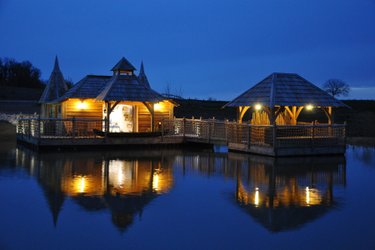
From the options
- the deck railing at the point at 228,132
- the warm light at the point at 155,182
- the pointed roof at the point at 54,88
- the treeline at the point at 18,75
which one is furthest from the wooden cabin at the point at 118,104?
the treeline at the point at 18,75

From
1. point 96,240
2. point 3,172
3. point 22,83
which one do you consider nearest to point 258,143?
point 3,172

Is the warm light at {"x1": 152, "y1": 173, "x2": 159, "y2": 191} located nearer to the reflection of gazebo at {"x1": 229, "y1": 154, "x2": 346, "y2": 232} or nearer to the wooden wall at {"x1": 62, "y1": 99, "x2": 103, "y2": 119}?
the reflection of gazebo at {"x1": 229, "y1": 154, "x2": 346, "y2": 232}

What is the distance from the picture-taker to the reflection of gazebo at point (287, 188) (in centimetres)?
860

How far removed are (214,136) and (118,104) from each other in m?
5.60

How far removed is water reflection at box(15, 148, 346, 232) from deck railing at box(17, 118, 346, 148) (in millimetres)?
1048

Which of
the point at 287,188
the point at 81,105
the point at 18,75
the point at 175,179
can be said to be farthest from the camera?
the point at 18,75

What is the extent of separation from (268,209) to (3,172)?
339 inches

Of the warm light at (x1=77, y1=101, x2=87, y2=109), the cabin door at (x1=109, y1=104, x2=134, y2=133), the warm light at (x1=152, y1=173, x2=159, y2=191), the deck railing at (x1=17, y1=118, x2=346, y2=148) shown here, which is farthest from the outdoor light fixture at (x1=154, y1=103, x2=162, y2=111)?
the warm light at (x1=152, y1=173, x2=159, y2=191)

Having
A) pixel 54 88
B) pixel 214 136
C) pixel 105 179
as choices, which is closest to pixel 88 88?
pixel 54 88

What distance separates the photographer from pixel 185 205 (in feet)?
31.0

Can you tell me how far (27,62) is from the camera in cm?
7512

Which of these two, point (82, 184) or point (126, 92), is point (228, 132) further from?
point (82, 184)

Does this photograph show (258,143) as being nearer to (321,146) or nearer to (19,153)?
(321,146)

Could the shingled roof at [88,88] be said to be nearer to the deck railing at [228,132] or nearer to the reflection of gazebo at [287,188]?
the deck railing at [228,132]
